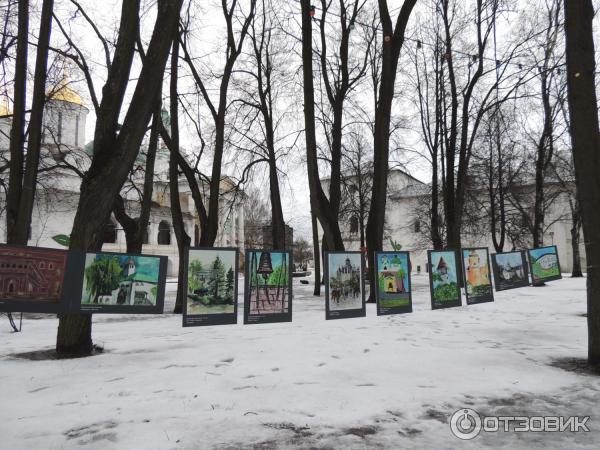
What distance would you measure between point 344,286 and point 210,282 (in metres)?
2.37

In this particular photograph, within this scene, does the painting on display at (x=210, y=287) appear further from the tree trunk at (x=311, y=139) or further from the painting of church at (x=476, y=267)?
the painting of church at (x=476, y=267)

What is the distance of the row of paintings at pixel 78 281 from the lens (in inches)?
205

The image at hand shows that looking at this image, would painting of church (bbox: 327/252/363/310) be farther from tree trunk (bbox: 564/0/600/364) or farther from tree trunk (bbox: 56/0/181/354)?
tree trunk (bbox: 56/0/181/354)

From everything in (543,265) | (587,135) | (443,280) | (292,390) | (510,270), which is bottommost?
(292,390)

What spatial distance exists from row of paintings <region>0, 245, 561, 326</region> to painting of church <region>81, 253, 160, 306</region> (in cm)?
1

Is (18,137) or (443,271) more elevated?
Result: (18,137)

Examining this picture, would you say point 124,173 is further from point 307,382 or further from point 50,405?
point 307,382

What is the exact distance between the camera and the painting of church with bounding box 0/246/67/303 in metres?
5.16

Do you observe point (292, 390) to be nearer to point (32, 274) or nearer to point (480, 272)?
point (32, 274)

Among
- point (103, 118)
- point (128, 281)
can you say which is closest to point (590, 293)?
point (128, 281)

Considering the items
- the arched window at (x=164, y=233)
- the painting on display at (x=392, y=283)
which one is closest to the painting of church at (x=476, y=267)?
the painting on display at (x=392, y=283)

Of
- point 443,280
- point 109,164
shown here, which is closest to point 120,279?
point 109,164

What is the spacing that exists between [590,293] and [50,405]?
6.23 meters

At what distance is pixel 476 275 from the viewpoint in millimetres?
8711
